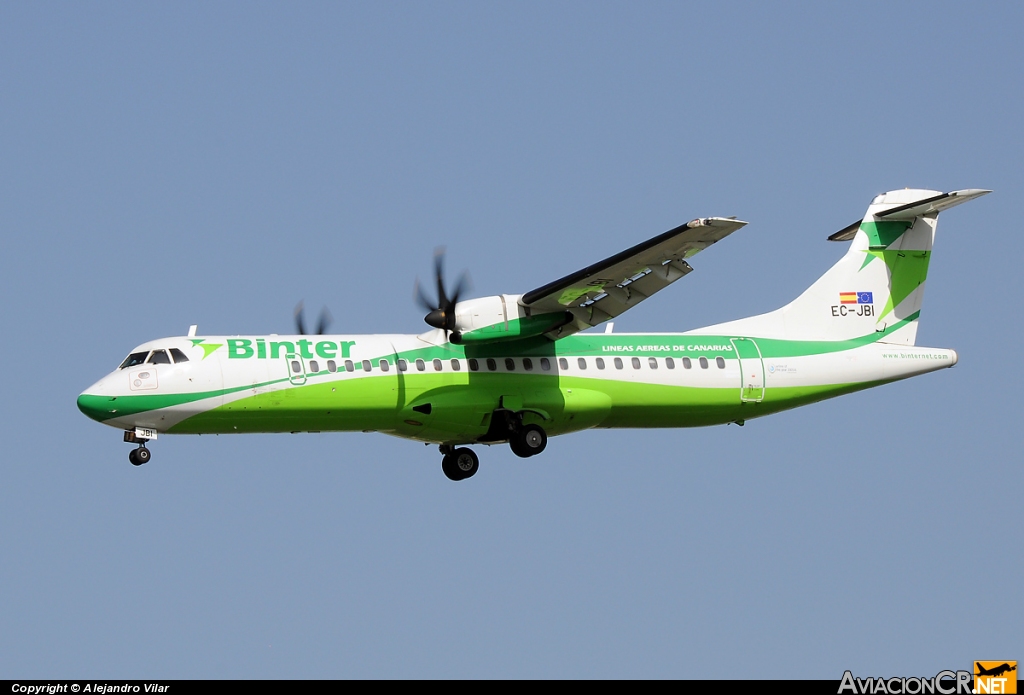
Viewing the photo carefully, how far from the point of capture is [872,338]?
29.1m

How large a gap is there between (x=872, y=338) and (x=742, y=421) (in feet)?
10.5

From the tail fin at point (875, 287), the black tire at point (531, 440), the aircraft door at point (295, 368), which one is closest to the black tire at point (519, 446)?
the black tire at point (531, 440)

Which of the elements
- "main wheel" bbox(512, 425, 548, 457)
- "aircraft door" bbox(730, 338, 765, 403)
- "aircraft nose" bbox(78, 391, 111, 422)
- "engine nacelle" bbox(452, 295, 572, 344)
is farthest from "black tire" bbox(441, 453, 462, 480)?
"aircraft nose" bbox(78, 391, 111, 422)

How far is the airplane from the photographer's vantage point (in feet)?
82.1

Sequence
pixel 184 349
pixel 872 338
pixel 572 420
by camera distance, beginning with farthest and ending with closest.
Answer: pixel 872 338
pixel 572 420
pixel 184 349

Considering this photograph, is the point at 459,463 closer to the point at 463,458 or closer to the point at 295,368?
the point at 463,458

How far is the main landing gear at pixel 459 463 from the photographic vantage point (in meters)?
27.7

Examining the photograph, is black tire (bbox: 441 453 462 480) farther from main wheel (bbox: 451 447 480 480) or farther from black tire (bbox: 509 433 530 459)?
black tire (bbox: 509 433 530 459)

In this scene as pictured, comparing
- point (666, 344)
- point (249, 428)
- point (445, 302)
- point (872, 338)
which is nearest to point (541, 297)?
point (445, 302)

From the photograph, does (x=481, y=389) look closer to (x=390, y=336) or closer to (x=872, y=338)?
(x=390, y=336)

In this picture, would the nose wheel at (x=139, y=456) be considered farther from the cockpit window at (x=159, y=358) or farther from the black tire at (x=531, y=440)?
the black tire at (x=531, y=440)

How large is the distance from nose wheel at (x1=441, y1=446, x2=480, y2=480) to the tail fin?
5.52m

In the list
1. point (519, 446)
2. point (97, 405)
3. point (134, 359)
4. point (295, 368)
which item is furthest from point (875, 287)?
point (97, 405)

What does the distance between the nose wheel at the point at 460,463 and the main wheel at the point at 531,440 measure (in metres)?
1.36
